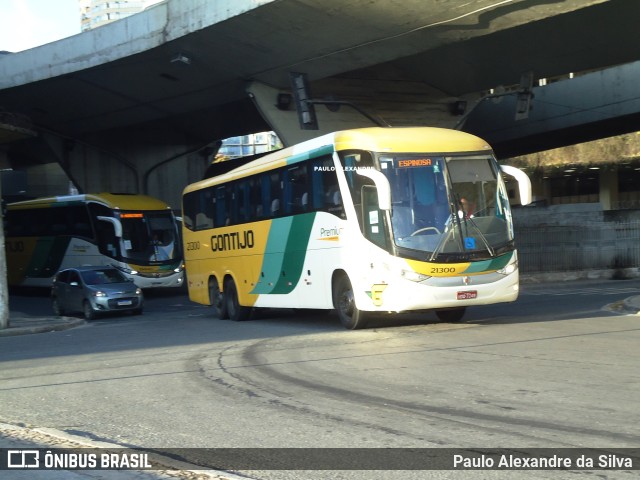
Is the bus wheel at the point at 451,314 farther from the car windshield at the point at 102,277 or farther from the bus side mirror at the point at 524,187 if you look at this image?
the car windshield at the point at 102,277

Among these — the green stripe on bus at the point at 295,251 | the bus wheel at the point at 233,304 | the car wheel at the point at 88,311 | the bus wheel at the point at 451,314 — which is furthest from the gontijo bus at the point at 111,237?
the bus wheel at the point at 451,314

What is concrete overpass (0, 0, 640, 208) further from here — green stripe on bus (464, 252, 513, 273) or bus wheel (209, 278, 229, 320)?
green stripe on bus (464, 252, 513, 273)

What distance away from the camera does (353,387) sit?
10.1 meters

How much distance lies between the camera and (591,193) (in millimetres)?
64938

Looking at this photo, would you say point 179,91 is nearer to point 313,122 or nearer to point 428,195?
point 313,122

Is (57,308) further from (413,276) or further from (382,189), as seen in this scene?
(382,189)

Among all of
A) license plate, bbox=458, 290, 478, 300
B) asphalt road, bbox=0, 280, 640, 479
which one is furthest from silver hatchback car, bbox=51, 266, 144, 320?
license plate, bbox=458, 290, 478, 300

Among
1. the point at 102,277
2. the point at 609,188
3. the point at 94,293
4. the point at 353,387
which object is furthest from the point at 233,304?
the point at 609,188

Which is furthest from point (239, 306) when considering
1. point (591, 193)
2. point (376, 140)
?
point (591, 193)

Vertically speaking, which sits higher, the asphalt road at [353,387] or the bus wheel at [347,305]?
the bus wheel at [347,305]

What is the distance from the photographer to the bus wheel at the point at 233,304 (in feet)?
72.9

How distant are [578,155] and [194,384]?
49.3m

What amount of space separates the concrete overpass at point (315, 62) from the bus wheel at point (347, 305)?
10.6m

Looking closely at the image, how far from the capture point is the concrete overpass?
1022 inches
